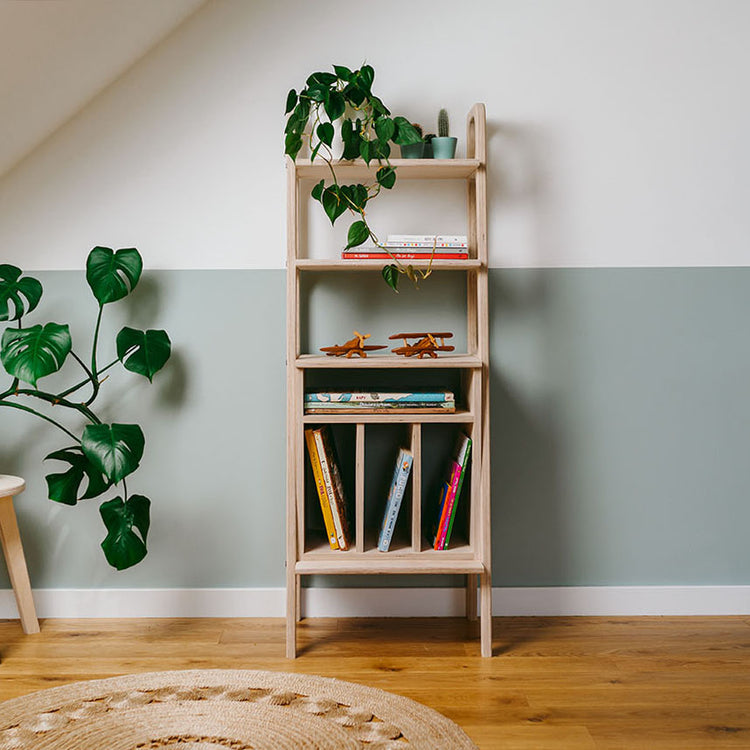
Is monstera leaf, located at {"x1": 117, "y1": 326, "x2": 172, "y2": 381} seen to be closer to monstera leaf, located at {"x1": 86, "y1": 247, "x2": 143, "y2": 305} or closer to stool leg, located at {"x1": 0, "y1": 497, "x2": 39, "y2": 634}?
monstera leaf, located at {"x1": 86, "y1": 247, "x2": 143, "y2": 305}

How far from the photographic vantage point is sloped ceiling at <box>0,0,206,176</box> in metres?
1.87

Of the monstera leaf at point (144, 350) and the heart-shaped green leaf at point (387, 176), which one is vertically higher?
the heart-shaped green leaf at point (387, 176)

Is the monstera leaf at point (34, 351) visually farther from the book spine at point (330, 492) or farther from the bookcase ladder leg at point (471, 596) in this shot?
the bookcase ladder leg at point (471, 596)

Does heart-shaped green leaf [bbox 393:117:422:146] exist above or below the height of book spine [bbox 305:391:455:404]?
above

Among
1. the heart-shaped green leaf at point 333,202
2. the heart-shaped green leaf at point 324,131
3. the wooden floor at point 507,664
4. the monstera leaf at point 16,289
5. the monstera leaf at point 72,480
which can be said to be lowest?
the wooden floor at point 507,664

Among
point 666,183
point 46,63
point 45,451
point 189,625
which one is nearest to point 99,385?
point 45,451

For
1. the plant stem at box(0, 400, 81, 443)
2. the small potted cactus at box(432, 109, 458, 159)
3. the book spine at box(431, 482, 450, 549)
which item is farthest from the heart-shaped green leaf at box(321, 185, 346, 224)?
the plant stem at box(0, 400, 81, 443)

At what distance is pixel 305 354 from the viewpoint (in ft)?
7.54

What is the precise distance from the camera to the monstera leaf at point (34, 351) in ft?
6.34

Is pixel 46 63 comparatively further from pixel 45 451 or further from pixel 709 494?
pixel 709 494

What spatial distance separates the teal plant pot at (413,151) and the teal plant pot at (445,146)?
0.14 feet

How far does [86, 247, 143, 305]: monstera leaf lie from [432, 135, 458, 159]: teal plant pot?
91cm

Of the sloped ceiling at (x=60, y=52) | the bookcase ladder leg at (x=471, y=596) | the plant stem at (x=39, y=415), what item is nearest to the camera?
the sloped ceiling at (x=60, y=52)

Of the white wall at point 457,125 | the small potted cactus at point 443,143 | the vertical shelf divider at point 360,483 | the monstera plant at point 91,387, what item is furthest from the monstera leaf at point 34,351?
the small potted cactus at point 443,143
